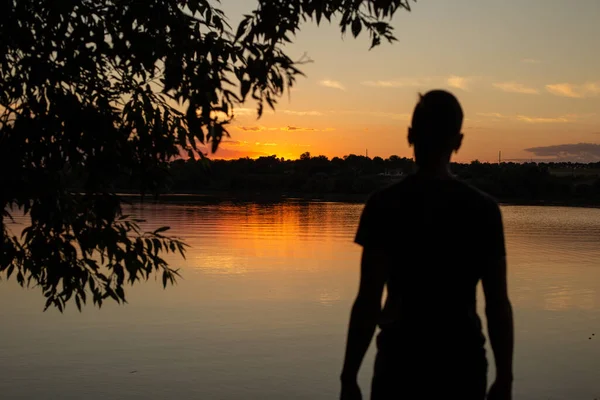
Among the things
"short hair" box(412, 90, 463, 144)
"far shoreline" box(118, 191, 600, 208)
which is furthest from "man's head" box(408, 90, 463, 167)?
"far shoreline" box(118, 191, 600, 208)

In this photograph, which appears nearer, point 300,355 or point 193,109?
point 193,109

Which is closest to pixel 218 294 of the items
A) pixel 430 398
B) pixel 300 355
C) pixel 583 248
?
pixel 300 355

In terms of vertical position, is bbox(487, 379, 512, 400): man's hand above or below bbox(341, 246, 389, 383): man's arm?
below

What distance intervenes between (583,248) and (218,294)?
24.3m

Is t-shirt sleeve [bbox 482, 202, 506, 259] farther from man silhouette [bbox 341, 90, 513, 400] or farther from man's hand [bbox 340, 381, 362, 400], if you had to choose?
man's hand [bbox 340, 381, 362, 400]

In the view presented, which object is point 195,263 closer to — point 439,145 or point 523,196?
point 439,145

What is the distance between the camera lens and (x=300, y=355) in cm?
1459

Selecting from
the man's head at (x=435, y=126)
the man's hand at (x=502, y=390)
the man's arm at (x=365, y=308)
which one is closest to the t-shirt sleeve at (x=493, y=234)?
the man's head at (x=435, y=126)

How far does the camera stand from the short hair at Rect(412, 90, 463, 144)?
3.03 meters

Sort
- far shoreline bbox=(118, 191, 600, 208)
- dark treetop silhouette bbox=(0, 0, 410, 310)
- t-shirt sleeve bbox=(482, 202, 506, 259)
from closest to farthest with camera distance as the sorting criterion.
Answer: t-shirt sleeve bbox=(482, 202, 506, 259) → dark treetop silhouette bbox=(0, 0, 410, 310) → far shoreline bbox=(118, 191, 600, 208)

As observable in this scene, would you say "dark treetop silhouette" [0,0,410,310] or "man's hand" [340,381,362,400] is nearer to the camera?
"man's hand" [340,381,362,400]

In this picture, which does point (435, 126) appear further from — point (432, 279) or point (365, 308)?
point (365, 308)

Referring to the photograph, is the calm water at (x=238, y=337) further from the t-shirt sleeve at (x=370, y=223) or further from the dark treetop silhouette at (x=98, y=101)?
the t-shirt sleeve at (x=370, y=223)

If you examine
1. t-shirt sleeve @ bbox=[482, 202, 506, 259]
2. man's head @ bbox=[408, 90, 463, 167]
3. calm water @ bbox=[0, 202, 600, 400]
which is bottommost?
calm water @ bbox=[0, 202, 600, 400]
